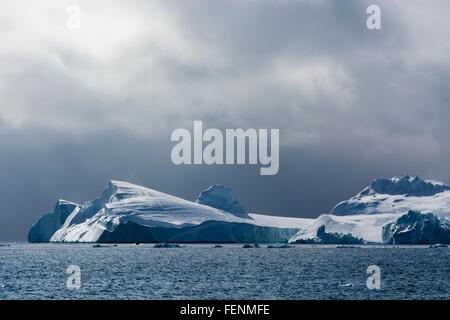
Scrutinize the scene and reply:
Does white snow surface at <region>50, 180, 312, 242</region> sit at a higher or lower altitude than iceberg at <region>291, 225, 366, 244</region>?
higher

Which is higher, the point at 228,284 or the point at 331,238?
the point at 331,238

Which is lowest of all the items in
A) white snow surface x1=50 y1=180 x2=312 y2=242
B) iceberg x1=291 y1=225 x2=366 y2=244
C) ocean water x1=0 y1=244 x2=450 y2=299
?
ocean water x1=0 y1=244 x2=450 y2=299

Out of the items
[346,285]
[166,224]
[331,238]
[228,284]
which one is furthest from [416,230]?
[228,284]

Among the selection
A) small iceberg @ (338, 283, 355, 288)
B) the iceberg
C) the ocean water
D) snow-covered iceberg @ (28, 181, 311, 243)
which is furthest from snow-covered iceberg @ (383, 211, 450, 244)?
small iceberg @ (338, 283, 355, 288)

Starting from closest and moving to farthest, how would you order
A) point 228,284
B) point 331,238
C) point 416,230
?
point 228,284 → point 416,230 → point 331,238

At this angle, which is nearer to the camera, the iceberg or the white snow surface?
the iceberg

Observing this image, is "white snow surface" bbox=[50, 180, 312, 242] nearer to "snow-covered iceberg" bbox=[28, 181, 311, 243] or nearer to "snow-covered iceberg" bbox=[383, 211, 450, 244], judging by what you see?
"snow-covered iceberg" bbox=[28, 181, 311, 243]

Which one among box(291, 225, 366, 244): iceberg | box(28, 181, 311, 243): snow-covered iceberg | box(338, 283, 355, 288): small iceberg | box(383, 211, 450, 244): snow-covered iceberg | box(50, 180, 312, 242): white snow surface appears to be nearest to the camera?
box(338, 283, 355, 288): small iceberg

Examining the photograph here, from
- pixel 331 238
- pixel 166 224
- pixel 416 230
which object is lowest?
pixel 331 238

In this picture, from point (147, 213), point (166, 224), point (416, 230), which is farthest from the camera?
point (147, 213)

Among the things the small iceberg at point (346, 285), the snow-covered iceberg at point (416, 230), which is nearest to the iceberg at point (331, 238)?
the snow-covered iceberg at point (416, 230)

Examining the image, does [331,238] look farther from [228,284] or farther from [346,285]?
[228,284]

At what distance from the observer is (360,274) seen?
72438 millimetres
